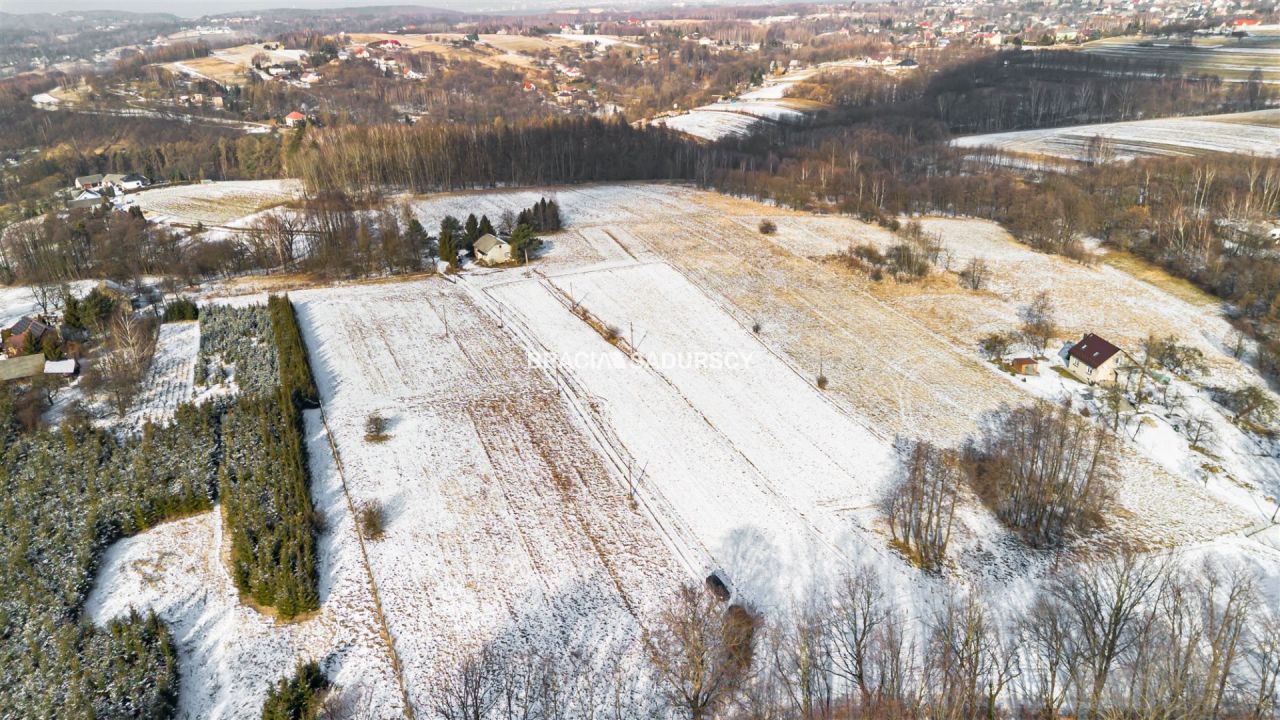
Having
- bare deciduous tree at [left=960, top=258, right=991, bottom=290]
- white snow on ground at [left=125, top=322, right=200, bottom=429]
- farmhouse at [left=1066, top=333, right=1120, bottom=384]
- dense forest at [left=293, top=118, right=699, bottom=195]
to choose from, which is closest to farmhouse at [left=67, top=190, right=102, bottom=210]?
dense forest at [left=293, top=118, right=699, bottom=195]

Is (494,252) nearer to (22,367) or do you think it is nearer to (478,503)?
(22,367)

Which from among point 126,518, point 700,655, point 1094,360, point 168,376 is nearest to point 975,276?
point 1094,360

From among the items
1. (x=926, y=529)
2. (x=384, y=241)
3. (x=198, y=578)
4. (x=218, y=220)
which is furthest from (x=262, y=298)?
(x=926, y=529)

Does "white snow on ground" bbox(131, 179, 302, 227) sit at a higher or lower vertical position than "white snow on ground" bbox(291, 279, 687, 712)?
higher

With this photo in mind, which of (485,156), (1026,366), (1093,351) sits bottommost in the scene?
(1026,366)

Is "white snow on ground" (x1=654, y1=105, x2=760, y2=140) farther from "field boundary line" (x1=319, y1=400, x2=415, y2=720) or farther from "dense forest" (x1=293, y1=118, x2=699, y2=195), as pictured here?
"field boundary line" (x1=319, y1=400, x2=415, y2=720)

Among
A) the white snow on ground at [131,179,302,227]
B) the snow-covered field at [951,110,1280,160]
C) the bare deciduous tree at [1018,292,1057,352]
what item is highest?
the snow-covered field at [951,110,1280,160]

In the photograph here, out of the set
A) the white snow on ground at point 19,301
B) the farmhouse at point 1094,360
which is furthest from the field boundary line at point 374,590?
the farmhouse at point 1094,360
